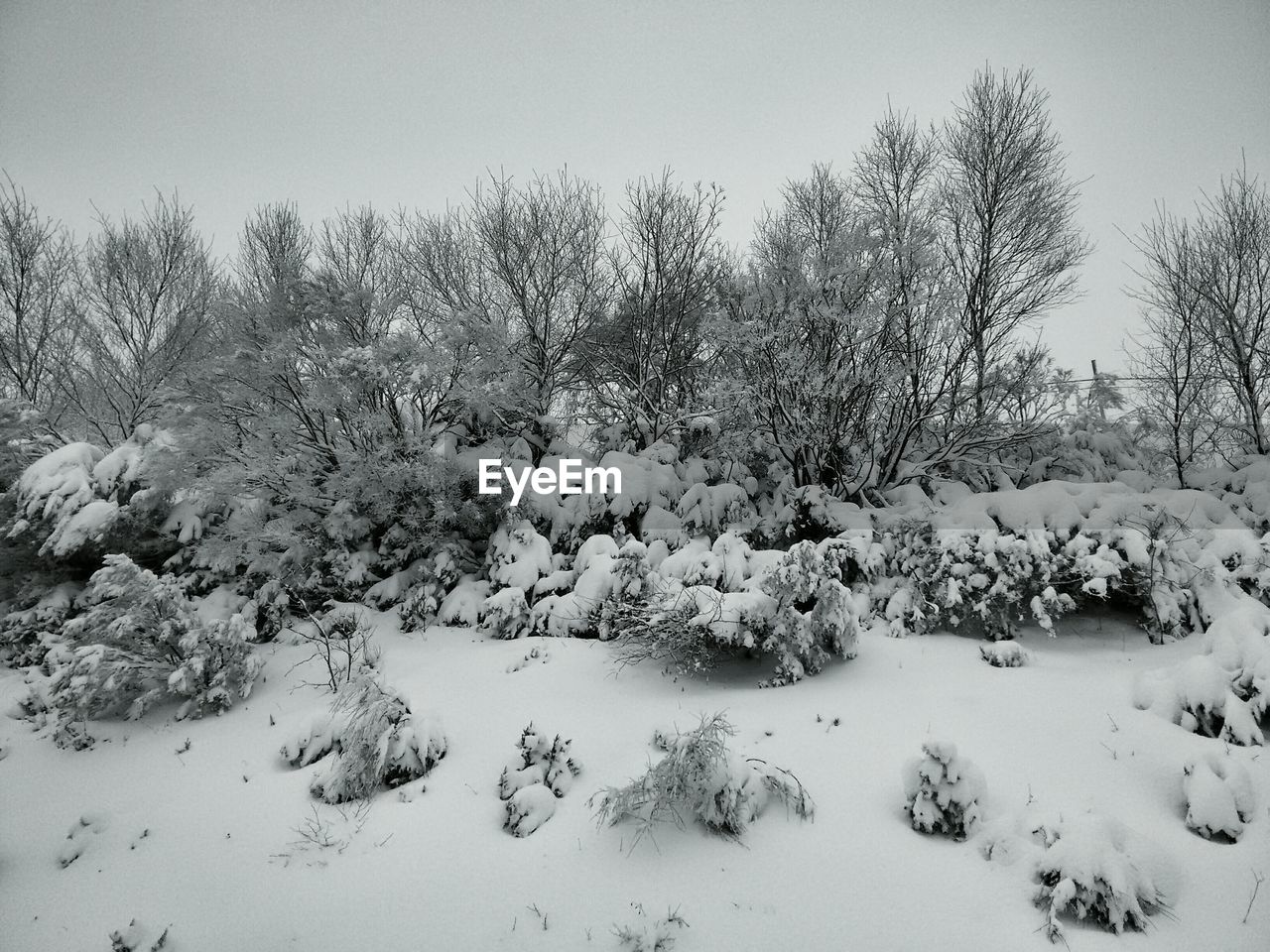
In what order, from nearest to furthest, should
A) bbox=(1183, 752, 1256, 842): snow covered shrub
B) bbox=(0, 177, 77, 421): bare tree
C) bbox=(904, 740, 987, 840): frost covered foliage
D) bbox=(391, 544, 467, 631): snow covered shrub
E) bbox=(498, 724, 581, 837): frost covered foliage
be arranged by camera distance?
bbox=(1183, 752, 1256, 842): snow covered shrub, bbox=(904, 740, 987, 840): frost covered foliage, bbox=(498, 724, 581, 837): frost covered foliage, bbox=(391, 544, 467, 631): snow covered shrub, bbox=(0, 177, 77, 421): bare tree

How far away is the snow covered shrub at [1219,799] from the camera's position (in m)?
2.68

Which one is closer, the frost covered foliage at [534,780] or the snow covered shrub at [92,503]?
the frost covered foliage at [534,780]

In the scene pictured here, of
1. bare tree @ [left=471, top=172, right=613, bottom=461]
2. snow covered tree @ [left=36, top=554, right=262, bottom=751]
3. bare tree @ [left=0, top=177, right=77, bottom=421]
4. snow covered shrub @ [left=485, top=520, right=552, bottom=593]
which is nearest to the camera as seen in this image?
snow covered tree @ [left=36, top=554, right=262, bottom=751]

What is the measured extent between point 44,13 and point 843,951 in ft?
Result: 33.1

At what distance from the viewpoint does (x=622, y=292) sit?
1163 cm

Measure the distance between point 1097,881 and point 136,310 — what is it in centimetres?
1938

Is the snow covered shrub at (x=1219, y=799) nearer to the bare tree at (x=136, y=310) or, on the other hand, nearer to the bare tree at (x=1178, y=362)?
the bare tree at (x=1178, y=362)

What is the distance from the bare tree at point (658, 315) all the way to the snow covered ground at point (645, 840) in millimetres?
6471

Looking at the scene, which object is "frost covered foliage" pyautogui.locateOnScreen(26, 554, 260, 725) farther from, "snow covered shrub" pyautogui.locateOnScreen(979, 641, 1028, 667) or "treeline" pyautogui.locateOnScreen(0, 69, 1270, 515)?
"snow covered shrub" pyautogui.locateOnScreen(979, 641, 1028, 667)

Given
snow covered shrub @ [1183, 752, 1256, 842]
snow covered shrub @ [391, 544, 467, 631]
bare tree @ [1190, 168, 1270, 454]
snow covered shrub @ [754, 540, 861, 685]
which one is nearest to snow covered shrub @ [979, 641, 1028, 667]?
Result: snow covered shrub @ [754, 540, 861, 685]

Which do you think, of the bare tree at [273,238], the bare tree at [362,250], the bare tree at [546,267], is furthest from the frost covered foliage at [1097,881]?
the bare tree at [273,238]

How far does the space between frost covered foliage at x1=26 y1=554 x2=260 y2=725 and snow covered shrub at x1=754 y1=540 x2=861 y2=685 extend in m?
5.19

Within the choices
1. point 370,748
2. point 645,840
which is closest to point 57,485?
point 370,748

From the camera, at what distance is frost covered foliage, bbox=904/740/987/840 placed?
2924mm
